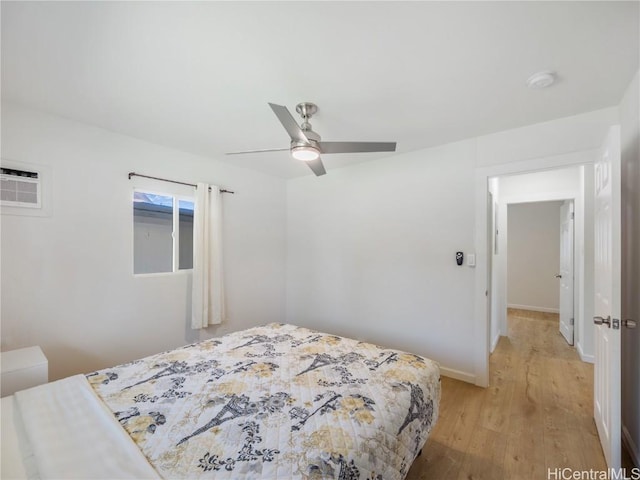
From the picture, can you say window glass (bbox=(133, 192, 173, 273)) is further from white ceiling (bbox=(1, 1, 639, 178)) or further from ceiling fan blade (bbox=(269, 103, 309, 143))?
ceiling fan blade (bbox=(269, 103, 309, 143))

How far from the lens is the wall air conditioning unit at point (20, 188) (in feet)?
7.09

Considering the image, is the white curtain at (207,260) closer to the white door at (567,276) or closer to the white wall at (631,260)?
the white wall at (631,260)

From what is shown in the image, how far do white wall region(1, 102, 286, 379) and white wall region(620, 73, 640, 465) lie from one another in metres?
3.69

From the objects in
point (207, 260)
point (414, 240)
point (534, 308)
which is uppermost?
point (414, 240)

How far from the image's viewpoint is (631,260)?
196 cm

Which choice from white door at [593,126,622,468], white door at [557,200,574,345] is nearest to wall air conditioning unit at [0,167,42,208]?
white door at [593,126,622,468]

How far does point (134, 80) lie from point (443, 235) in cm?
295

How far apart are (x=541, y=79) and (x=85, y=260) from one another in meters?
3.72

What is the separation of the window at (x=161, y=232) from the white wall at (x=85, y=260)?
0.44 feet

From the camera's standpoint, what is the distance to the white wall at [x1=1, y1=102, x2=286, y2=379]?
222 centimetres

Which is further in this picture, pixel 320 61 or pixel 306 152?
pixel 306 152

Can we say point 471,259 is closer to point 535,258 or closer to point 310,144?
point 310,144

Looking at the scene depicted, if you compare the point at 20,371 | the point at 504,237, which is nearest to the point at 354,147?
the point at 20,371

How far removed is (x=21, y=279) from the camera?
7.25 ft
